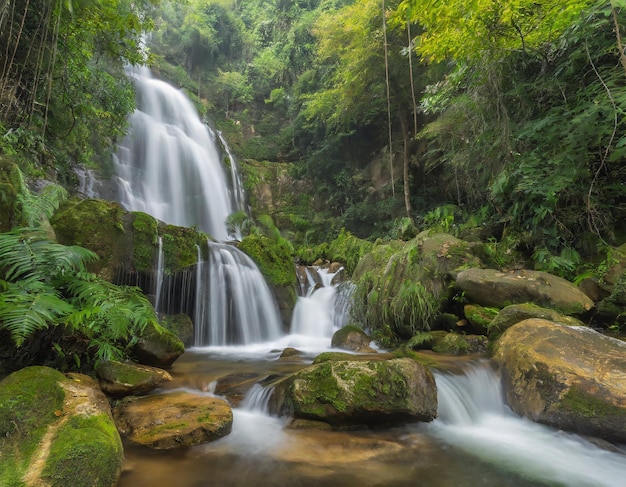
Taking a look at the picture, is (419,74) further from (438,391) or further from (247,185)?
(438,391)

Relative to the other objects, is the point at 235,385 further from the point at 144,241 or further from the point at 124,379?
the point at 144,241

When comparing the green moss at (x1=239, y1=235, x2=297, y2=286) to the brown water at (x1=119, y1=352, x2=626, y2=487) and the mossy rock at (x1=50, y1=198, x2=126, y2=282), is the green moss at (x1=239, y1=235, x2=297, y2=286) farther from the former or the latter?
the brown water at (x1=119, y1=352, x2=626, y2=487)

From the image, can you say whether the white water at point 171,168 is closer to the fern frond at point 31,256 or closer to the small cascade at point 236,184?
the small cascade at point 236,184

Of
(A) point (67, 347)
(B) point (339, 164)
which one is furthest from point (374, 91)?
(A) point (67, 347)

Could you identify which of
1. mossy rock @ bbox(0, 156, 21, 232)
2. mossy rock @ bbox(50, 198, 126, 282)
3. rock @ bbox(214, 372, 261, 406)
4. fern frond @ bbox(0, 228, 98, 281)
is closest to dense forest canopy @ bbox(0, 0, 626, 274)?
mossy rock @ bbox(50, 198, 126, 282)

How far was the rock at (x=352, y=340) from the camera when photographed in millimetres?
5852

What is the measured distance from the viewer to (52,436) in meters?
2.02

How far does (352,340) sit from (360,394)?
2946mm

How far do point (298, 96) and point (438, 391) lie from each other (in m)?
18.4

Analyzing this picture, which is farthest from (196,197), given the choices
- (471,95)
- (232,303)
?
(471,95)

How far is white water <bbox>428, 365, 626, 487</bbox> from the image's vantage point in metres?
2.68

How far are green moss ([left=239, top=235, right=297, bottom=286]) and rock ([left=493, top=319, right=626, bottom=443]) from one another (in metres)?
5.61

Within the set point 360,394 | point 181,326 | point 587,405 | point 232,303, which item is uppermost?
point 232,303

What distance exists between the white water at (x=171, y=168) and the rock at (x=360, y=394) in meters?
10.5
